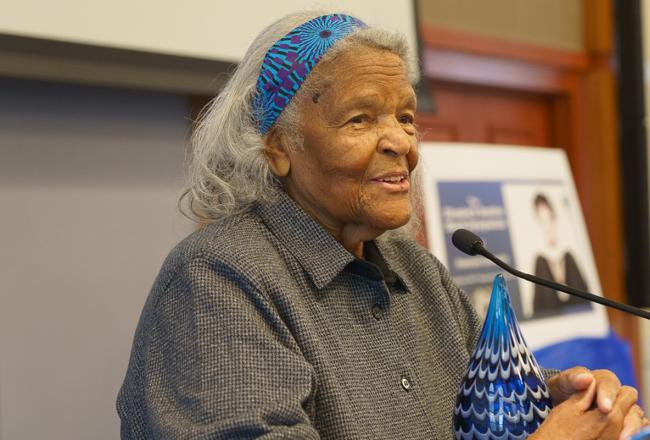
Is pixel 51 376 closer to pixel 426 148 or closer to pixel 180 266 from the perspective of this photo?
pixel 180 266

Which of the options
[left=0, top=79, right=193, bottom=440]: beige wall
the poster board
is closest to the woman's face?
[left=0, top=79, right=193, bottom=440]: beige wall

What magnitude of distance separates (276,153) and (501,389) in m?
0.54

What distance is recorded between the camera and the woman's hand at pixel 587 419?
116cm

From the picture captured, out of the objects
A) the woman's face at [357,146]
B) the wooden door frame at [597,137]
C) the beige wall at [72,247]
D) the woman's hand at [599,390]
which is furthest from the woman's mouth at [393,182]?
the wooden door frame at [597,137]

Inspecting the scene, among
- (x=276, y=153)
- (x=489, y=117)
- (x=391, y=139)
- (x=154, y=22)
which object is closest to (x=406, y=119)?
(x=391, y=139)

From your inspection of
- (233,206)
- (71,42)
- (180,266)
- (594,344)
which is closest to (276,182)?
(233,206)

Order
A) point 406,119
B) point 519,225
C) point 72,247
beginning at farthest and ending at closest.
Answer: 1. point 519,225
2. point 72,247
3. point 406,119

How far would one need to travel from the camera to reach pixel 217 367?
112cm

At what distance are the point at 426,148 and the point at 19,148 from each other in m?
1.21

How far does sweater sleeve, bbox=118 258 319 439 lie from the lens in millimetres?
1095

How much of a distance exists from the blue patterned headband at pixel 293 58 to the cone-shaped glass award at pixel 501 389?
46cm

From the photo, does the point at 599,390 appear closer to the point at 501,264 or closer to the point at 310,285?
the point at 501,264

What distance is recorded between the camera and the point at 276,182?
1.46 metres

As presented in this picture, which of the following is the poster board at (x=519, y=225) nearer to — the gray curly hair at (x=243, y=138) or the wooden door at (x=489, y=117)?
the wooden door at (x=489, y=117)
